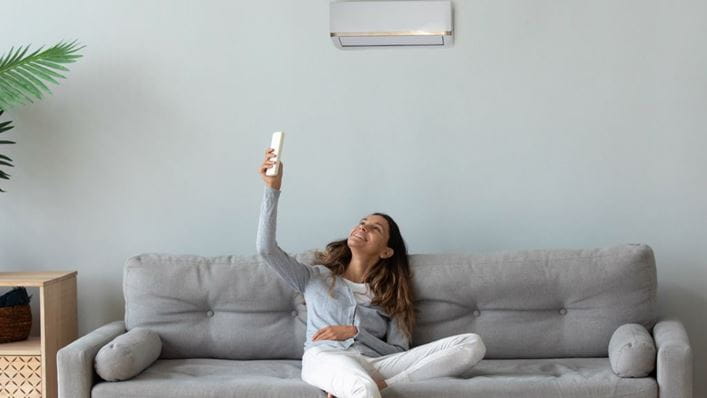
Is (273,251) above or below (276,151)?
below

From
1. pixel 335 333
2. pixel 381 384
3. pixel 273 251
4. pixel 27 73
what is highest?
pixel 27 73

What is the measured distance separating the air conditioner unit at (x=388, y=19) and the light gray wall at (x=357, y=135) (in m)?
0.47

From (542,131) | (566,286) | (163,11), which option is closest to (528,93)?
(542,131)

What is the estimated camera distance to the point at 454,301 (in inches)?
145

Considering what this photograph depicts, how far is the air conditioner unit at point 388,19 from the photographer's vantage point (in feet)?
11.4

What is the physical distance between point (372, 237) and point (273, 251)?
0.39 metres

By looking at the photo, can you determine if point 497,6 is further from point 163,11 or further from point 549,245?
point 163,11

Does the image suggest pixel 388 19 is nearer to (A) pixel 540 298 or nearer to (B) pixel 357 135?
(B) pixel 357 135

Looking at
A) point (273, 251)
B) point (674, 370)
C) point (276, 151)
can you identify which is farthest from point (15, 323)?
point (674, 370)

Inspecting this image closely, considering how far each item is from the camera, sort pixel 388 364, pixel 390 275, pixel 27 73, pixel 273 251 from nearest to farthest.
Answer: pixel 388 364, pixel 273 251, pixel 390 275, pixel 27 73

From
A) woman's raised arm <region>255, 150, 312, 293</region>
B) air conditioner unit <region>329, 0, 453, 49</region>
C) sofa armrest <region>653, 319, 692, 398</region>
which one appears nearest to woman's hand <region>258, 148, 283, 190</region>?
woman's raised arm <region>255, 150, 312, 293</region>

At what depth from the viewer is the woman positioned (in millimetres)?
3277

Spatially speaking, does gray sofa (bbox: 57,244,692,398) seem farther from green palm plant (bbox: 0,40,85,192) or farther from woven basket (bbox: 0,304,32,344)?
green palm plant (bbox: 0,40,85,192)

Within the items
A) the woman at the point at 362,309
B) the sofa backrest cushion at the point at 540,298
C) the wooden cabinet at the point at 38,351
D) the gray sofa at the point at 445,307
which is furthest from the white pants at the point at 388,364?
the wooden cabinet at the point at 38,351
